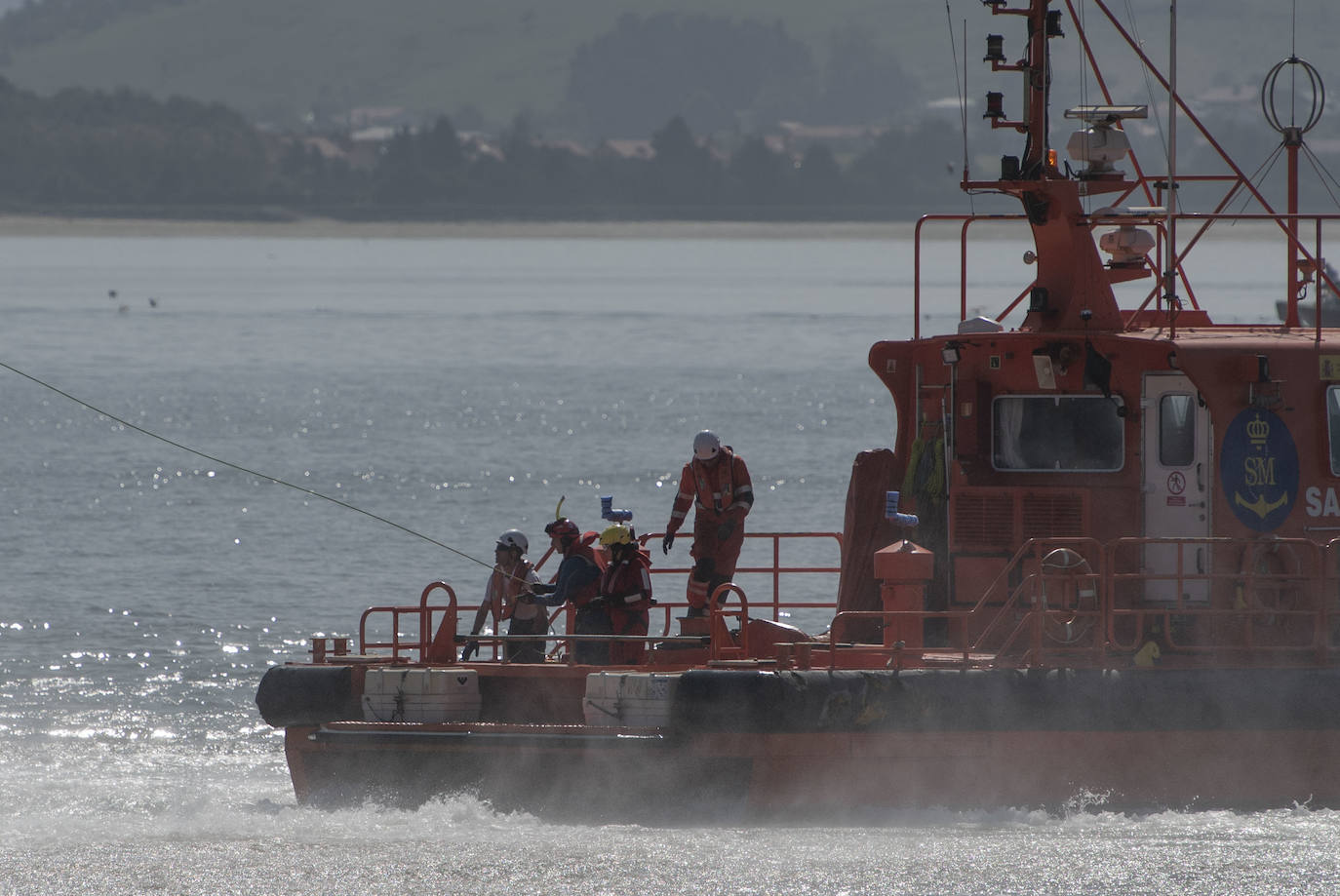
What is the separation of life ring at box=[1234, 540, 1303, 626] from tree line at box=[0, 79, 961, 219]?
136 m

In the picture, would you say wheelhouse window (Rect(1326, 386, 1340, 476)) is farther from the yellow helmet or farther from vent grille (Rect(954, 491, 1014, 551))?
the yellow helmet

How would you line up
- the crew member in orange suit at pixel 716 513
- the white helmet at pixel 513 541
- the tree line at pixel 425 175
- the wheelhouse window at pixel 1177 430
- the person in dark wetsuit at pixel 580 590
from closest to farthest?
the wheelhouse window at pixel 1177 430, the person in dark wetsuit at pixel 580 590, the white helmet at pixel 513 541, the crew member in orange suit at pixel 716 513, the tree line at pixel 425 175

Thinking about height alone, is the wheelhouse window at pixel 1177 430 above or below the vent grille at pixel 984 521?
above

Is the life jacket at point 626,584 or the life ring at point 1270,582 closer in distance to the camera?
the life ring at point 1270,582

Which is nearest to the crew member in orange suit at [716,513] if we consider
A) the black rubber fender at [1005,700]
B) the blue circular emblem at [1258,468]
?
the black rubber fender at [1005,700]

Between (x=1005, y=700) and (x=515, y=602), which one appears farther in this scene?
(x=515, y=602)

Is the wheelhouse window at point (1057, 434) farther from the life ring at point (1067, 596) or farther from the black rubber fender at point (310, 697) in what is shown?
the black rubber fender at point (310, 697)

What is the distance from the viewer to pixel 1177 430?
10750 millimetres

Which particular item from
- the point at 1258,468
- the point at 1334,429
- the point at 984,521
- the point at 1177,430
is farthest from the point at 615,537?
the point at 1334,429

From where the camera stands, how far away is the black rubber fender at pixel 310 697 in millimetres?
10656

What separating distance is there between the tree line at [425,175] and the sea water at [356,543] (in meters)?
69.6

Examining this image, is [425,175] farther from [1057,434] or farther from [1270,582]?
[1270,582]

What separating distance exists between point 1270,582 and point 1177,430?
3.08 ft

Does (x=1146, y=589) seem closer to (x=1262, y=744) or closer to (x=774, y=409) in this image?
(x=1262, y=744)
